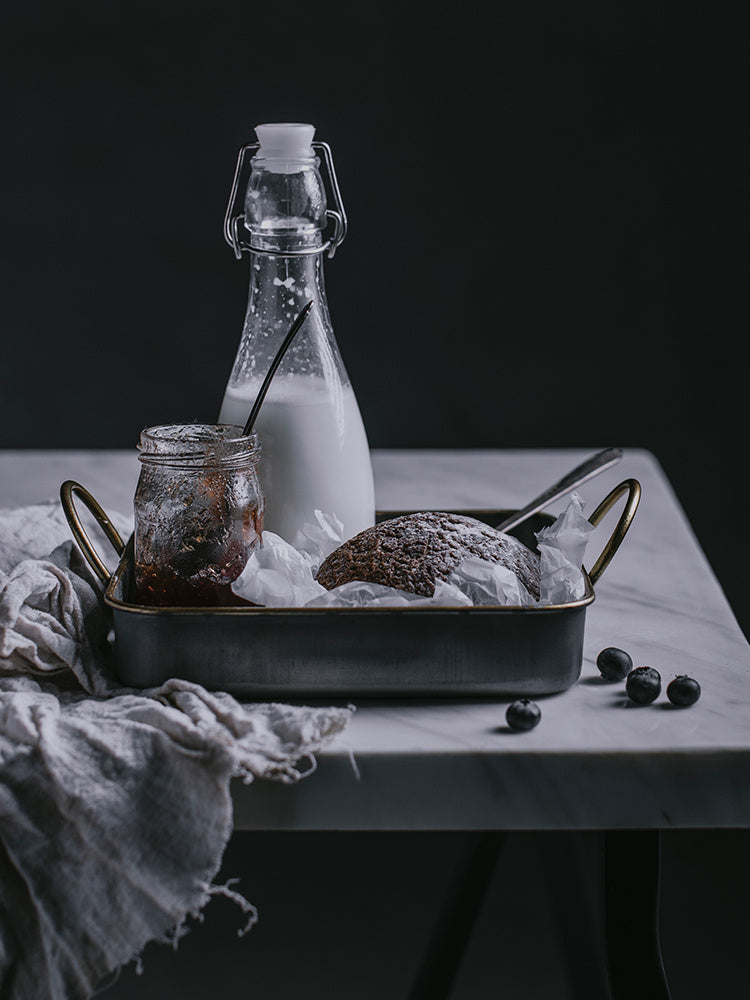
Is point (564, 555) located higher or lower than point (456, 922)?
higher

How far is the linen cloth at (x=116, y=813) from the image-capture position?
614 mm

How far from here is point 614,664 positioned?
762mm

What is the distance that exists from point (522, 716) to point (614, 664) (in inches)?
4.2

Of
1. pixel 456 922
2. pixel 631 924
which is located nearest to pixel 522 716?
pixel 631 924

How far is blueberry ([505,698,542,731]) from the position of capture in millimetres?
681

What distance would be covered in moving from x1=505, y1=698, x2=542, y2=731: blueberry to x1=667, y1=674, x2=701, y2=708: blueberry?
0.31 feet

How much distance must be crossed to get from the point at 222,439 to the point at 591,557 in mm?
394

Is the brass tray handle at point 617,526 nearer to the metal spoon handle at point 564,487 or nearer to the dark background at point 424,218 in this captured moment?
the metal spoon handle at point 564,487

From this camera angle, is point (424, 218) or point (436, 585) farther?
point (424, 218)

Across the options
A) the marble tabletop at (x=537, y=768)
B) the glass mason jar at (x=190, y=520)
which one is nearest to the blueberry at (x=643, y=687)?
the marble tabletop at (x=537, y=768)

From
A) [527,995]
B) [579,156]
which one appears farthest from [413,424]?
[527,995]

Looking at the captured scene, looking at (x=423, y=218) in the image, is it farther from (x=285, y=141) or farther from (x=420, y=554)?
(x=420, y=554)

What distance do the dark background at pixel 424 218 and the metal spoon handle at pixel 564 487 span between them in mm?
1264

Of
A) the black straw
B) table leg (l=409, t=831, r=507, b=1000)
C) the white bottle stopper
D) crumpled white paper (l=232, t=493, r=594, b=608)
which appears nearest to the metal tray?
crumpled white paper (l=232, t=493, r=594, b=608)
